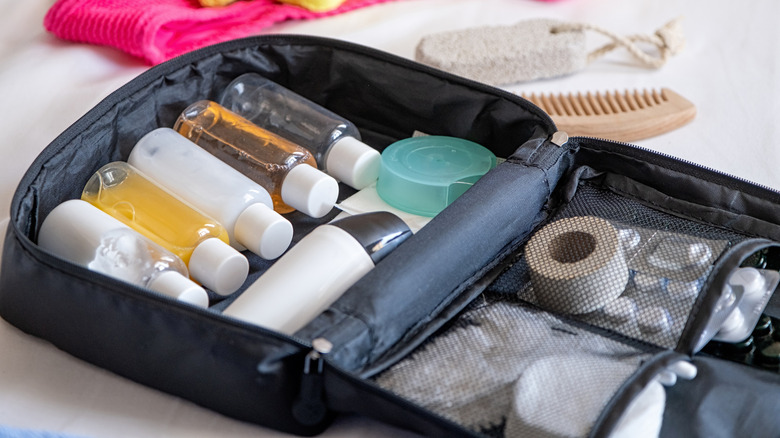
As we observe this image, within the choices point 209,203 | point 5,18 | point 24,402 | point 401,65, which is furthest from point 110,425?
point 5,18

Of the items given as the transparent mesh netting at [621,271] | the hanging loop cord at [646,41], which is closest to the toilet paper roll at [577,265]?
the transparent mesh netting at [621,271]

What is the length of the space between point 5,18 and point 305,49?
1.56 ft

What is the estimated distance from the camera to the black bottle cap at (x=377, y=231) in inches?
23.7

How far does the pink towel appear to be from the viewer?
963mm

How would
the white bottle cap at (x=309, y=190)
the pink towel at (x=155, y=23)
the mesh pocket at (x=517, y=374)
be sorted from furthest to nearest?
the pink towel at (x=155, y=23)
the white bottle cap at (x=309, y=190)
the mesh pocket at (x=517, y=374)

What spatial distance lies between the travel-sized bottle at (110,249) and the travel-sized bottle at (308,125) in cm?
18

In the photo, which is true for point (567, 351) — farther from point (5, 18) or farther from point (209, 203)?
point (5, 18)

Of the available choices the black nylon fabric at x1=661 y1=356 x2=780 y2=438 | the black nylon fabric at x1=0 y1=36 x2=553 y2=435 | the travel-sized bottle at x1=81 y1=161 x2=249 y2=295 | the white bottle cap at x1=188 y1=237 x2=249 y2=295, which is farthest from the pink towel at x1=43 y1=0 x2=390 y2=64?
the black nylon fabric at x1=661 y1=356 x2=780 y2=438

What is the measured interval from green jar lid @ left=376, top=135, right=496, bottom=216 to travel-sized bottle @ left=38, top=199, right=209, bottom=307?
0.64 ft

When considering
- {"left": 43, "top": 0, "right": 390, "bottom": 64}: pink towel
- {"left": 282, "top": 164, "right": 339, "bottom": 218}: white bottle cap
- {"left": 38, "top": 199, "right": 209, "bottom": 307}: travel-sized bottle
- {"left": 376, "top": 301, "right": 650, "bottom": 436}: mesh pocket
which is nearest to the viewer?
{"left": 376, "top": 301, "right": 650, "bottom": 436}: mesh pocket

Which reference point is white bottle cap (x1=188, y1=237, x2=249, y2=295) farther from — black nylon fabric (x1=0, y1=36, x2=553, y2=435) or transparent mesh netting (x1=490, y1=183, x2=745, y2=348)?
transparent mesh netting (x1=490, y1=183, x2=745, y2=348)

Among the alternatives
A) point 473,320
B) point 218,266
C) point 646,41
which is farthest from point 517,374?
point 646,41

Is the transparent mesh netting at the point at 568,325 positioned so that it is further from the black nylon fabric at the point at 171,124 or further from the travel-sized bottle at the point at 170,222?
the travel-sized bottle at the point at 170,222

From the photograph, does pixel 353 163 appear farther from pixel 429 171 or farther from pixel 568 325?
pixel 568 325
